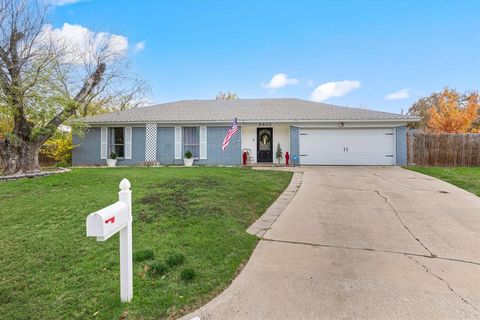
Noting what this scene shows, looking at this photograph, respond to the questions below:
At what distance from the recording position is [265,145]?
51.3ft

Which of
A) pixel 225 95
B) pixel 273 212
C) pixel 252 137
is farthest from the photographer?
pixel 225 95

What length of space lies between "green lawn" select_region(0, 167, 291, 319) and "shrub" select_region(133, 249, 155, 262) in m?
0.01

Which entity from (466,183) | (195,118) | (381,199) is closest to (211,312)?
(381,199)

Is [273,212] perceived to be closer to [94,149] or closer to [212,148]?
[212,148]

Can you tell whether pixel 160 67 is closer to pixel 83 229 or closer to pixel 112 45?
pixel 112 45

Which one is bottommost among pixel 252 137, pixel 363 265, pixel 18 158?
pixel 363 265

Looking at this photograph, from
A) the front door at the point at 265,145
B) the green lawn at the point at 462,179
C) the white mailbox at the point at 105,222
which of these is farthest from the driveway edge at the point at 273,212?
the front door at the point at 265,145

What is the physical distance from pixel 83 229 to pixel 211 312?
121 inches

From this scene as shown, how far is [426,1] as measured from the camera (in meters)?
11.2

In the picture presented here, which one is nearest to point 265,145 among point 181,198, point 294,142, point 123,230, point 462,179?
point 294,142

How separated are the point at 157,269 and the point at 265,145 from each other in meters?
12.8

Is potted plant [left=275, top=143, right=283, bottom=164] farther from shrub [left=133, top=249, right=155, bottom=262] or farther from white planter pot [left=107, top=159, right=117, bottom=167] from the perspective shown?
shrub [left=133, top=249, right=155, bottom=262]

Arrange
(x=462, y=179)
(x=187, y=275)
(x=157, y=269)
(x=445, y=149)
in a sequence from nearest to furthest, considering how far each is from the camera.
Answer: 1. (x=187, y=275)
2. (x=157, y=269)
3. (x=462, y=179)
4. (x=445, y=149)

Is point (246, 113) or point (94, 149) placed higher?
point (246, 113)
